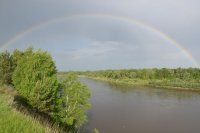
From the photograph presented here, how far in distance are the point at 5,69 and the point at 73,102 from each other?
13.9 m

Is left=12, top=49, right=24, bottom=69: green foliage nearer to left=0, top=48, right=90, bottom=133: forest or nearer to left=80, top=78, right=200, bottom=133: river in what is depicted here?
left=0, top=48, right=90, bottom=133: forest

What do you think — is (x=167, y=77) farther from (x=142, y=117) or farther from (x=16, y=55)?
(x=16, y=55)

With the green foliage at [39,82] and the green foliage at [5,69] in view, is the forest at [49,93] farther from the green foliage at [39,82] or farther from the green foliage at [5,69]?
the green foliage at [5,69]

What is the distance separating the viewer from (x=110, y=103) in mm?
46219

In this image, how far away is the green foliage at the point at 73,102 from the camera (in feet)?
76.9

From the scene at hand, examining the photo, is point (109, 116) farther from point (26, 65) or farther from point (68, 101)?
point (26, 65)

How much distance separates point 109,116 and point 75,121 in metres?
12.1

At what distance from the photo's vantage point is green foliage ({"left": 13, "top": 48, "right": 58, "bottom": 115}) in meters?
22.5

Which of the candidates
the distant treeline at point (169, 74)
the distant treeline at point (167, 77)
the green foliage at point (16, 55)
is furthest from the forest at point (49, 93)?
the distant treeline at point (169, 74)

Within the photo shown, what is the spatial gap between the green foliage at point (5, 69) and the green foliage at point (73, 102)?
10.4 meters

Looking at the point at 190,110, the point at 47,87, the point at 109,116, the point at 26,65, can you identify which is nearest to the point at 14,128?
the point at 47,87

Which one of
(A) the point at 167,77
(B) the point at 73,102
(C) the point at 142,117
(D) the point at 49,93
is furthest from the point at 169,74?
(D) the point at 49,93

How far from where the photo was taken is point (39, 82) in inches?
893

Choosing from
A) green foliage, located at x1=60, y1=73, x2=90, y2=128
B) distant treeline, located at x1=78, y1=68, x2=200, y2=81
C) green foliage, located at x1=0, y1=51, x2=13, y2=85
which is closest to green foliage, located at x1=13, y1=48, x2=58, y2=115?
green foliage, located at x1=60, y1=73, x2=90, y2=128
